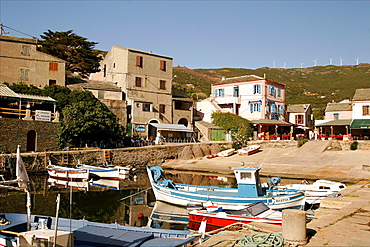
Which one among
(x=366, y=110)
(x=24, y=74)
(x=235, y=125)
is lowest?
(x=235, y=125)

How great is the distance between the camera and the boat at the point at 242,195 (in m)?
20.0

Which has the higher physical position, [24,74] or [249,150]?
[24,74]

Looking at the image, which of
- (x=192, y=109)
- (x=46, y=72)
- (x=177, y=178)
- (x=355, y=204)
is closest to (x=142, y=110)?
(x=192, y=109)

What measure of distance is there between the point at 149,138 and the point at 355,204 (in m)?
38.4

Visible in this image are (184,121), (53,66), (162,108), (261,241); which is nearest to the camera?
(261,241)

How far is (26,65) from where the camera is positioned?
4606cm

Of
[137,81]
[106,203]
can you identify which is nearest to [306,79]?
[137,81]

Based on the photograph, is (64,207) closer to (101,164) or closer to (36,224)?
(36,224)

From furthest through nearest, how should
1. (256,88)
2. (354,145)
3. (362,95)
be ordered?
(256,88), (362,95), (354,145)

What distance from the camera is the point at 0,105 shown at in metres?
39.6

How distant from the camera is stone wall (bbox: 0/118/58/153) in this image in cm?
3544

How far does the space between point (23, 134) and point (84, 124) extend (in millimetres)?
6779

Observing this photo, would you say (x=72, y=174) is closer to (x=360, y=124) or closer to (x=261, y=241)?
(x=261, y=241)

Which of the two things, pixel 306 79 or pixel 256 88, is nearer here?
pixel 256 88
